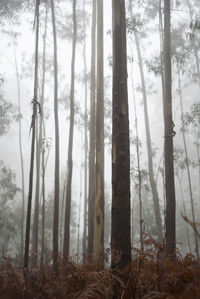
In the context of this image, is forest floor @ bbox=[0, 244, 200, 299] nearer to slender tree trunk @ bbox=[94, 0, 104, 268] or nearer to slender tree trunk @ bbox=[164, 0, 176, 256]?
slender tree trunk @ bbox=[94, 0, 104, 268]

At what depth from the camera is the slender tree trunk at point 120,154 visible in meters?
2.39

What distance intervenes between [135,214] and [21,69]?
12506mm

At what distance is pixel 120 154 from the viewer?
8.49ft

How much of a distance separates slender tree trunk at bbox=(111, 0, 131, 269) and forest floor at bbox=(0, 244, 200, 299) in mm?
173

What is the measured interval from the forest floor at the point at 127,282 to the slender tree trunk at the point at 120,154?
0.17 m

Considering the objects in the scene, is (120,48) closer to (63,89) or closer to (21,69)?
(63,89)

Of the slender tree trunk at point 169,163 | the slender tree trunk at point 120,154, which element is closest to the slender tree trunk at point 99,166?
the slender tree trunk at point 169,163

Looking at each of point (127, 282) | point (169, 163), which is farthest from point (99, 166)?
point (127, 282)

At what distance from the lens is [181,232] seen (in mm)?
16547

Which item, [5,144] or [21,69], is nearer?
[21,69]

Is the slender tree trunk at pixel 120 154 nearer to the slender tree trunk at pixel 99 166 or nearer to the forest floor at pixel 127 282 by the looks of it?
the forest floor at pixel 127 282

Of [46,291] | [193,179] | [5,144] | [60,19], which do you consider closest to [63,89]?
[60,19]

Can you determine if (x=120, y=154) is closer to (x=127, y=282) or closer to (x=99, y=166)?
(x=127, y=282)

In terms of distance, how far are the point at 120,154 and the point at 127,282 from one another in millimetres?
1217
